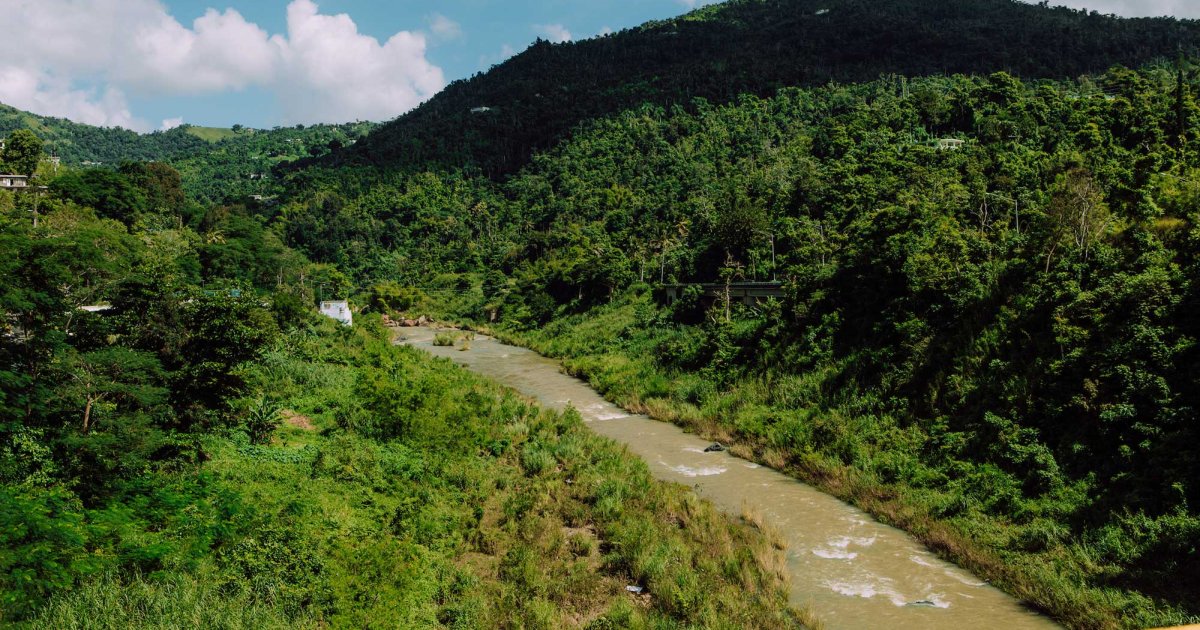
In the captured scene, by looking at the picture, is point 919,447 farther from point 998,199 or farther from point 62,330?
point 62,330

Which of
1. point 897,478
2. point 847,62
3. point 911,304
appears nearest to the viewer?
point 897,478

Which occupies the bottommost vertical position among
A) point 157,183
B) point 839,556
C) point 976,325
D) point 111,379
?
point 839,556

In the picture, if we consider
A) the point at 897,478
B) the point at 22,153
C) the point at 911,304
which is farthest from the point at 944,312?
the point at 22,153

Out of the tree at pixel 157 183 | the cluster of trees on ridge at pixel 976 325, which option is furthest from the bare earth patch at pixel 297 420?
the tree at pixel 157 183

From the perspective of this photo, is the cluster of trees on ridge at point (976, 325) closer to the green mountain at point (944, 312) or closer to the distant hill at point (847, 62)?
the green mountain at point (944, 312)

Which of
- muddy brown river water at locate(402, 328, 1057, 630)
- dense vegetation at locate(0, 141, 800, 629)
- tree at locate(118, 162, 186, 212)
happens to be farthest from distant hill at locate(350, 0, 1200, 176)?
dense vegetation at locate(0, 141, 800, 629)

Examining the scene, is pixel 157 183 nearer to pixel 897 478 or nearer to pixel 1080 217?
pixel 897 478
